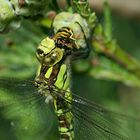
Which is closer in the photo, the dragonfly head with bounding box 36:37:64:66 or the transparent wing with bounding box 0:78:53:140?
the dragonfly head with bounding box 36:37:64:66

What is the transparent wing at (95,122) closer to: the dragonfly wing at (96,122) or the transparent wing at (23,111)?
the dragonfly wing at (96,122)

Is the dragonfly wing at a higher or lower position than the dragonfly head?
lower

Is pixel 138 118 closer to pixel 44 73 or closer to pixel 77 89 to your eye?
pixel 77 89

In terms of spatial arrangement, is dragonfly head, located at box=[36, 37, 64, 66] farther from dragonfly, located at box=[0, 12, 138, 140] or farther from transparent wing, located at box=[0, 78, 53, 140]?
transparent wing, located at box=[0, 78, 53, 140]

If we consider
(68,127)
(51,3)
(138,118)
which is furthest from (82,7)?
(138,118)

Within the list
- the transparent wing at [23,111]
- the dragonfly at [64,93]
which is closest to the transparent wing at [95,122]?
the dragonfly at [64,93]

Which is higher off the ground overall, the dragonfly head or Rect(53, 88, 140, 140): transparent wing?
the dragonfly head

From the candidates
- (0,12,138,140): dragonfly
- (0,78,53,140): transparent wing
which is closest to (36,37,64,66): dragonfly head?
(0,12,138,140): dragonfly
